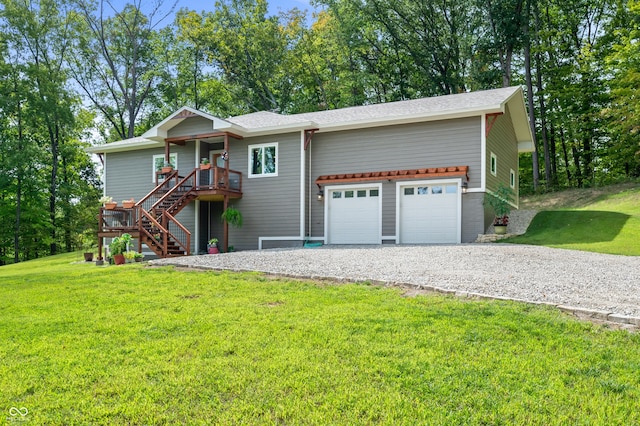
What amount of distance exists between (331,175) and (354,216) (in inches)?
60.7

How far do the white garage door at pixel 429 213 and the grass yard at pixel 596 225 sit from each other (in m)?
1.72

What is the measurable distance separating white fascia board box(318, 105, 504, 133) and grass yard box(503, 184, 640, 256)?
3.76 metres

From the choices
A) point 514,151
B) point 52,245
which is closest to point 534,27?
point 514,151

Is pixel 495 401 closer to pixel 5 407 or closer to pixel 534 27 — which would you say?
pixel 5 407

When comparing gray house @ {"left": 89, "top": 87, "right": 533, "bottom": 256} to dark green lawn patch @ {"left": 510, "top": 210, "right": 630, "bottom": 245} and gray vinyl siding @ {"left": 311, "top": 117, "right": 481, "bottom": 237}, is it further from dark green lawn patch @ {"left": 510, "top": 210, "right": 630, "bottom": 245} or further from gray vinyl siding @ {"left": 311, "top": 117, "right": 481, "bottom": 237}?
dark green lawn patch @ {"left": 510, "top": 210, "right": 630, "bottom": 245}

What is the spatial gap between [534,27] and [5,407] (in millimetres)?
31234

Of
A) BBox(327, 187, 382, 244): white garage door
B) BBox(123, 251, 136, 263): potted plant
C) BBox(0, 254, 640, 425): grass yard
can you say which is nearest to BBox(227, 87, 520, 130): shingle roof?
BBox(327, 187, 382, 244): white garage door

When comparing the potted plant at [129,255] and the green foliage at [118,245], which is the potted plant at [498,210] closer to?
the potted plant at [129,255]

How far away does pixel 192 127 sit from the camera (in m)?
16.5

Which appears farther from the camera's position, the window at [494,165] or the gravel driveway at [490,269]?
the window at [494,165]

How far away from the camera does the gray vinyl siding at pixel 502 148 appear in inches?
578

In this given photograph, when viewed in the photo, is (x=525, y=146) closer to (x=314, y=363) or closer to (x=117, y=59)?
(x=314, y=363)

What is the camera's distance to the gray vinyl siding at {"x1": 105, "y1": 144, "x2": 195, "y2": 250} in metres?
17.6

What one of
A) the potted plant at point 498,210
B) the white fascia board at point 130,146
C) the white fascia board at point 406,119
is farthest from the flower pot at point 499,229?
the white fascia board at point 130,146
